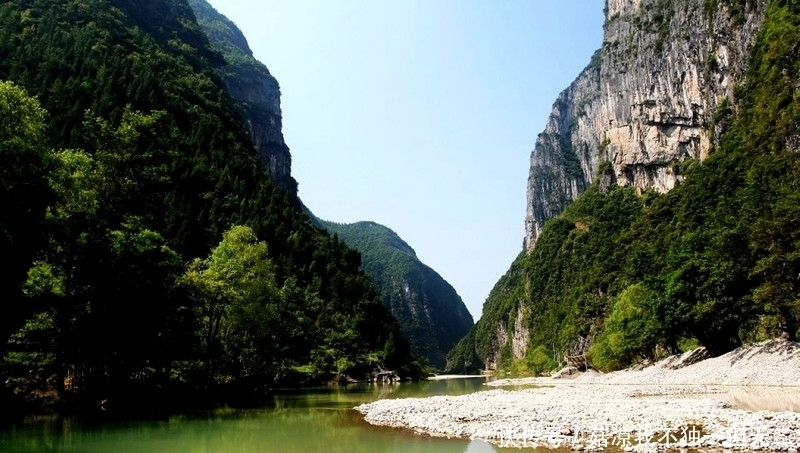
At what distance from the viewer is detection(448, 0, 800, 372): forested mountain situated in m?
42.6

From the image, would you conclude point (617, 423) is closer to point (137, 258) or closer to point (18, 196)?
point (18, 196)

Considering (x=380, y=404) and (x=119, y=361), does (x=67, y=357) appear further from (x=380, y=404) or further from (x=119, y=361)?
(x=380, y=404)

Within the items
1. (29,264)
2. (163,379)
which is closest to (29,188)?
(29,264)

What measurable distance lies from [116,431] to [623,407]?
1829cm

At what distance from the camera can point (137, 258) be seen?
94.4 feet

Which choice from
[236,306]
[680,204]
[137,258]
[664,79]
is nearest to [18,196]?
[137,258]

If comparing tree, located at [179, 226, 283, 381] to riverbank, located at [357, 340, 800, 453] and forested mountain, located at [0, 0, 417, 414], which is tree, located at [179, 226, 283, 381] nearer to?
forested mountain, located at [0, 0, 417, 414]

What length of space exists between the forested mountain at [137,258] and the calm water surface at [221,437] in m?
5.31

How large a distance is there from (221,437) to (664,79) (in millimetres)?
162117

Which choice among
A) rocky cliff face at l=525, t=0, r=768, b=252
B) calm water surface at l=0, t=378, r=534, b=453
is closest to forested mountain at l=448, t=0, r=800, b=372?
rocky cliff face at l=525, t=0, r=768, b=252

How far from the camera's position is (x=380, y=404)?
1155 inches

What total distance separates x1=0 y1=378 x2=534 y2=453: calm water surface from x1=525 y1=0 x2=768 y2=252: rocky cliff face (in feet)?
404

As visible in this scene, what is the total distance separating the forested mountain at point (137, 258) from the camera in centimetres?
2378

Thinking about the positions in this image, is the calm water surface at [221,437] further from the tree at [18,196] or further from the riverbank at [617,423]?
the tree at [18,196]
